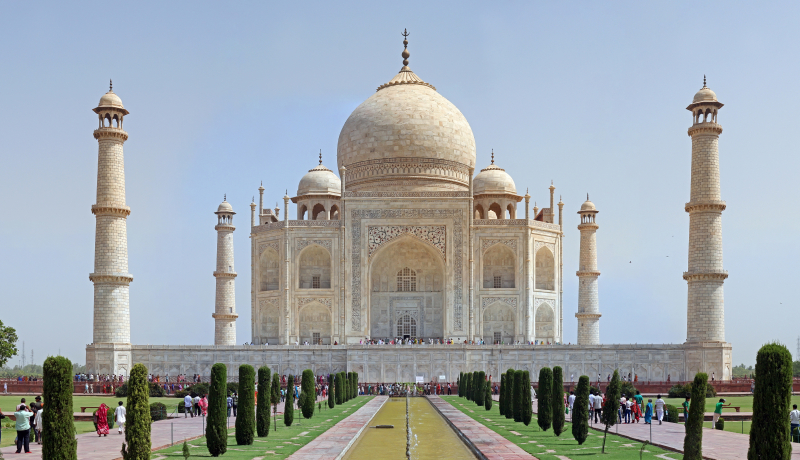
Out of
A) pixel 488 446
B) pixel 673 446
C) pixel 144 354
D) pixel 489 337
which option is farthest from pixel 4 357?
pixel 673 446

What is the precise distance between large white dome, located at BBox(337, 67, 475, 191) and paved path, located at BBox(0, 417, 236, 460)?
17825 mm

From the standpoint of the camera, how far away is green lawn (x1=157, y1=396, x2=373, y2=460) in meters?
11.6

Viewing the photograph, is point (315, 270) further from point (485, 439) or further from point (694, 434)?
point (694, 434)

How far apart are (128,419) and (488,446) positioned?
499 cm

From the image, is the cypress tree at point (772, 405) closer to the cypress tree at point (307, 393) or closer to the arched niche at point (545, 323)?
the cypress tree at point (307, 393)

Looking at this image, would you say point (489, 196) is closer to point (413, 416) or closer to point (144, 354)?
point (144, 354)

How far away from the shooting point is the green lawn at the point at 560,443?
37.8ft

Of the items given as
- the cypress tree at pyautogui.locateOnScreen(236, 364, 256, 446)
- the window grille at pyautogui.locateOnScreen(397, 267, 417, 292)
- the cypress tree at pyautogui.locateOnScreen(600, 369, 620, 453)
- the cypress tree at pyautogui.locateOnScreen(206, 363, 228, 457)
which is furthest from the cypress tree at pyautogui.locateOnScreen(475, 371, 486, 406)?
the window grille at pyautogui.locateOnScreen(397, 267, 417, 292)

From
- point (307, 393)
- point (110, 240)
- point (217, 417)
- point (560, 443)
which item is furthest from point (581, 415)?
point (110, 240)

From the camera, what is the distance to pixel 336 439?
1327 cm

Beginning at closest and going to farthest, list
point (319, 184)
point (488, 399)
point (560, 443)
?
1. point (560, 443)
2. point (488, 399)
3. point (319, 184)

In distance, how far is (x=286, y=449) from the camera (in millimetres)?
12094

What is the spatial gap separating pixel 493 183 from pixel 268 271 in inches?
358

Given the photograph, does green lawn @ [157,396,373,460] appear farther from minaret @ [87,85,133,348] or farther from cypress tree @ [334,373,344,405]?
minaret @ [87,85,133,348]
